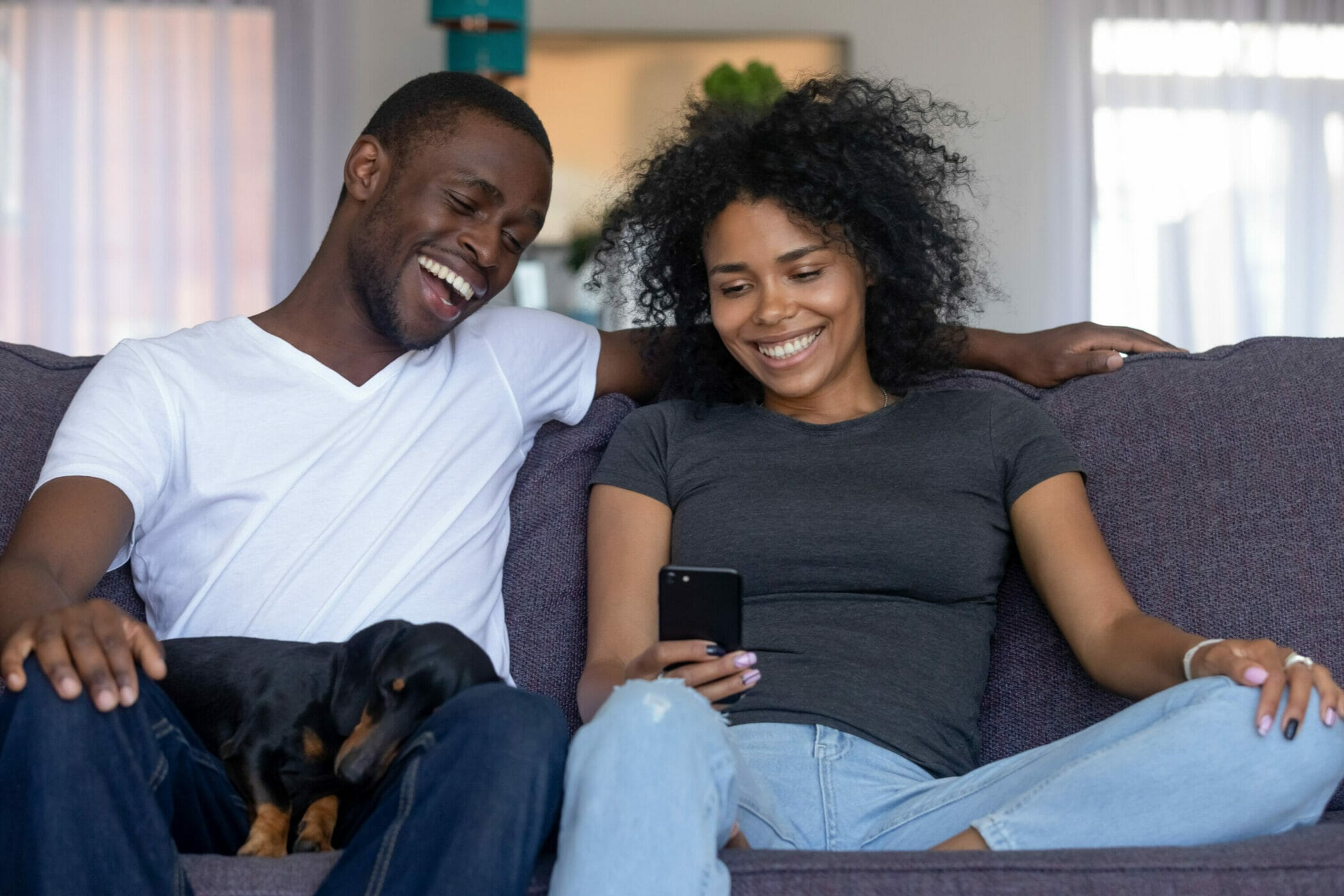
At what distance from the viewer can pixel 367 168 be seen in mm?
1662

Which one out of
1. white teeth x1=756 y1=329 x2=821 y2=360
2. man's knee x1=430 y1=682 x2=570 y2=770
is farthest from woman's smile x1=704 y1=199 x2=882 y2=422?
man's knee x1=430 y1=682 x2=570 y2=770

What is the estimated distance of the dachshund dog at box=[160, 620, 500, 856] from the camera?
1.16m

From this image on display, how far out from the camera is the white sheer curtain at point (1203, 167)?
480 centimetres

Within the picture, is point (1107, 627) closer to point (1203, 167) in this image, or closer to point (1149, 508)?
point (1149, 508)

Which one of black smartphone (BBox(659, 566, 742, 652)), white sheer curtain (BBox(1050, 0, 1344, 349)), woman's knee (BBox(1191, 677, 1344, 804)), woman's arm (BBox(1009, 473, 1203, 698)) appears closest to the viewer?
woman's knee (BBox(1191, 677, 1344, 804))

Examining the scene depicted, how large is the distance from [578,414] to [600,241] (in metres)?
0.33

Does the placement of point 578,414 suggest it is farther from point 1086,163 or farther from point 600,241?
point 1086,163

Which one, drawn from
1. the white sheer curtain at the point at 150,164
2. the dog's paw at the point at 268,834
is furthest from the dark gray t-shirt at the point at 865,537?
the white sheer curtain at the point at 150,164

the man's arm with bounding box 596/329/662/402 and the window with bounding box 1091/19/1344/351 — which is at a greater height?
the window with bounding box 1091/19/1344/351

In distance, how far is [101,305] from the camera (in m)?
4.55

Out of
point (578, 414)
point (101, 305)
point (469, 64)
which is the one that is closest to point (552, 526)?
point (578, 414)

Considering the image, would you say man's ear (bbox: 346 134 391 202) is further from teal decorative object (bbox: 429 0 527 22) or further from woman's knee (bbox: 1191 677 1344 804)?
teal decorative object (bbox: 429 0 527 22)

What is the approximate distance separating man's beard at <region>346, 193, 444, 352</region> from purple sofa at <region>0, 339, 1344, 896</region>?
26cm

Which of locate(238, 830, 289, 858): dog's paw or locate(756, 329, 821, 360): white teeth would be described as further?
locate(756, 329, 821, 360): white teeth
